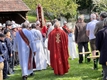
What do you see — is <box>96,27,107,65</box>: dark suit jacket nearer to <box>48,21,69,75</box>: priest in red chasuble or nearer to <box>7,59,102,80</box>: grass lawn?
<box>7,59,102,80</box>: grass lawn

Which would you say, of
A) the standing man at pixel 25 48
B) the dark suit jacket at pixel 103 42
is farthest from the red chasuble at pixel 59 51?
the dark suit jacket at pixel 103 42

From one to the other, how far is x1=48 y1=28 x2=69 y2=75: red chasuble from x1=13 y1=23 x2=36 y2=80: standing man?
0.83 metres

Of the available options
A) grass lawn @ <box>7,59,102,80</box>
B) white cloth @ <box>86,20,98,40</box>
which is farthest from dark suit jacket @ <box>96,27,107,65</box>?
white cloth @ <box>86,20,98,40</box>

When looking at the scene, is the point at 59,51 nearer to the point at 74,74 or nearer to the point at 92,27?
the point at 74,74

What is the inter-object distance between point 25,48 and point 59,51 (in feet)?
4.02

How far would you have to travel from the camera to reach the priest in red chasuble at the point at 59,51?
30.1 ft

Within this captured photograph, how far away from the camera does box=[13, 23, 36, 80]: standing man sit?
28.5 feet

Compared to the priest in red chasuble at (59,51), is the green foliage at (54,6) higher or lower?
higher

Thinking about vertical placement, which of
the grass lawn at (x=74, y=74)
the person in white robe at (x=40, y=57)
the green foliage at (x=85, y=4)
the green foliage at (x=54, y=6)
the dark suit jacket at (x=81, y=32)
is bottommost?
the grass lawn at (x=74, y=74)

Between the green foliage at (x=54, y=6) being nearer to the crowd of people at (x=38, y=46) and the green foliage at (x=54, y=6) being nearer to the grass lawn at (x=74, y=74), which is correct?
the crowd of people at (x=38, y=46)

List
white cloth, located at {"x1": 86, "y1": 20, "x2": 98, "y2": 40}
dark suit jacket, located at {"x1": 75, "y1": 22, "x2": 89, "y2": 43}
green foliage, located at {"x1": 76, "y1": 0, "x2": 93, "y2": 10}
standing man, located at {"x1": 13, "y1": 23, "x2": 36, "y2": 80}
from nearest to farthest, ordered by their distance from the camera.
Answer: standing man, located at {"x1": 13, "y1": 23, "x2": 36, "y2": 80}
white cloth, located at {"x1": 86, "y1": 20, "x2": 98, "y2": 40}
dark suit jacket, located at {"x1": 75, "y1": 22, "x2": 89, "y2": 43}
green foliage, located at {"x1": 76, "y1": 0, "x2": 93, "y2": 10}

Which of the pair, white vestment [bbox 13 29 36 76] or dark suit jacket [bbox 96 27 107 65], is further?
white vestment [bbox 13 29 36 76]

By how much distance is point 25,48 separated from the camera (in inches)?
345

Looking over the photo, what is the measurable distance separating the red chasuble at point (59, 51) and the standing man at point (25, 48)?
83 centimetres
